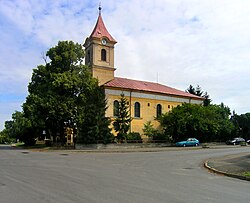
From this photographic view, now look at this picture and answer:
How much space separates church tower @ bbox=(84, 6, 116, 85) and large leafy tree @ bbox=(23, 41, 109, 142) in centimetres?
668

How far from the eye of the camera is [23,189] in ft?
31.7

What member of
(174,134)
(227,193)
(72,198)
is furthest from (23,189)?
(174,134)

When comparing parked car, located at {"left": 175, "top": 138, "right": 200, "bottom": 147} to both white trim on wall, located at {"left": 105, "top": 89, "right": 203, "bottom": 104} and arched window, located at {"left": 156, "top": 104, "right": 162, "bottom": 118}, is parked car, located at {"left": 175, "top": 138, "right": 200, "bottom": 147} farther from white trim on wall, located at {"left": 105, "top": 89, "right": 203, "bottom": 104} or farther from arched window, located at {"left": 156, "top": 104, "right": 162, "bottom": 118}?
white trim on wall, located at {"left": 105, "top": 89, "right": 203, "bottom": 104}

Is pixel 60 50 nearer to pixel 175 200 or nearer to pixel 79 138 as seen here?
pixel 79 138

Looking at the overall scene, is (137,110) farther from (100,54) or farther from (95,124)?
(95,124)

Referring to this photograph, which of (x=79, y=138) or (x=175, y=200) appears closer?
(x=175, y=200)

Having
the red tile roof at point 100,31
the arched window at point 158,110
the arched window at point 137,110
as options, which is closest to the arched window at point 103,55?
the red tile roof at point 100,31

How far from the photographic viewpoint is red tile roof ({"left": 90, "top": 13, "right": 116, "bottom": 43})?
187ft

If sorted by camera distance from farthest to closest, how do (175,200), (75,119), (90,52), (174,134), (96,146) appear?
(90,52), (174,134), (75,119), (96,146), (175,200)

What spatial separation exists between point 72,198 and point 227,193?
5052 millimetres

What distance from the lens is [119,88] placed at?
2098 inches

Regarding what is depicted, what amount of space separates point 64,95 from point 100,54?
14769mm

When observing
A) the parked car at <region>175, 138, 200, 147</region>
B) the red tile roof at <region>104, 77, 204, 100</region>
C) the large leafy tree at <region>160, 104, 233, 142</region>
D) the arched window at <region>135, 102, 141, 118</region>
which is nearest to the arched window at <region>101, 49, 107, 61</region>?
the red tile roof at <region>104, 77, 204, 100</region>

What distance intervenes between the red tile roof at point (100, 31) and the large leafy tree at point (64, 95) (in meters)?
8.71
